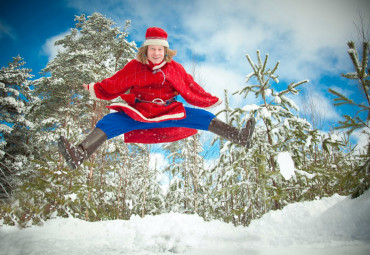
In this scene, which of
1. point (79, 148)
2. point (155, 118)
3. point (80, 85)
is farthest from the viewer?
point (80, 85)

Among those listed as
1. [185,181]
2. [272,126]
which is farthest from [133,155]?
[272,126]

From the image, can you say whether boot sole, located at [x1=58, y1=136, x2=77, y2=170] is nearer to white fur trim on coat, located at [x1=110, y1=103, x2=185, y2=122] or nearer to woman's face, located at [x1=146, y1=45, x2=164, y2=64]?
white fur trim on coat, located at [x1=110, y1=103, x2=185, y2=122]

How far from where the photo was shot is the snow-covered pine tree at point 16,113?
8218 mm

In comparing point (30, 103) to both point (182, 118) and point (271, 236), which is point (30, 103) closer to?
point (182, 118)

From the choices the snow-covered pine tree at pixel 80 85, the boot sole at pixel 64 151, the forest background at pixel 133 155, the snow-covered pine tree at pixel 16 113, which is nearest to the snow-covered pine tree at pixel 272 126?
the forest background at pixel 133 155

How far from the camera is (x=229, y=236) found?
2.04 metres

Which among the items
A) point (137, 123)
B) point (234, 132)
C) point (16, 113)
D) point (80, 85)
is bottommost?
point (234, 132)

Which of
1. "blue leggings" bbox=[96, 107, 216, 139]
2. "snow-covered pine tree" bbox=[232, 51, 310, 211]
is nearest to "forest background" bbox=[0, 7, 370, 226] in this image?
"snow-covered pine tree" bbox=[232, 51, 310, 211]

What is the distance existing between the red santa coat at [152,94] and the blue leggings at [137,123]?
11cm

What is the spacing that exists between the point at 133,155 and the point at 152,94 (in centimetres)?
879

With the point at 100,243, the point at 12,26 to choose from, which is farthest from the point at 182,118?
the point at 12,26

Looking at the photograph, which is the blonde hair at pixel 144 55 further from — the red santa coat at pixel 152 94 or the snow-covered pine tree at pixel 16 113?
the snow-covered pine tree at pixel 16 113

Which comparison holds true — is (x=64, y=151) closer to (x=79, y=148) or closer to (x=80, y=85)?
(x=79, y=148)

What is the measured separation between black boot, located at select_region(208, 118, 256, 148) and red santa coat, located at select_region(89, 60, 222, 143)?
0.35 meters
